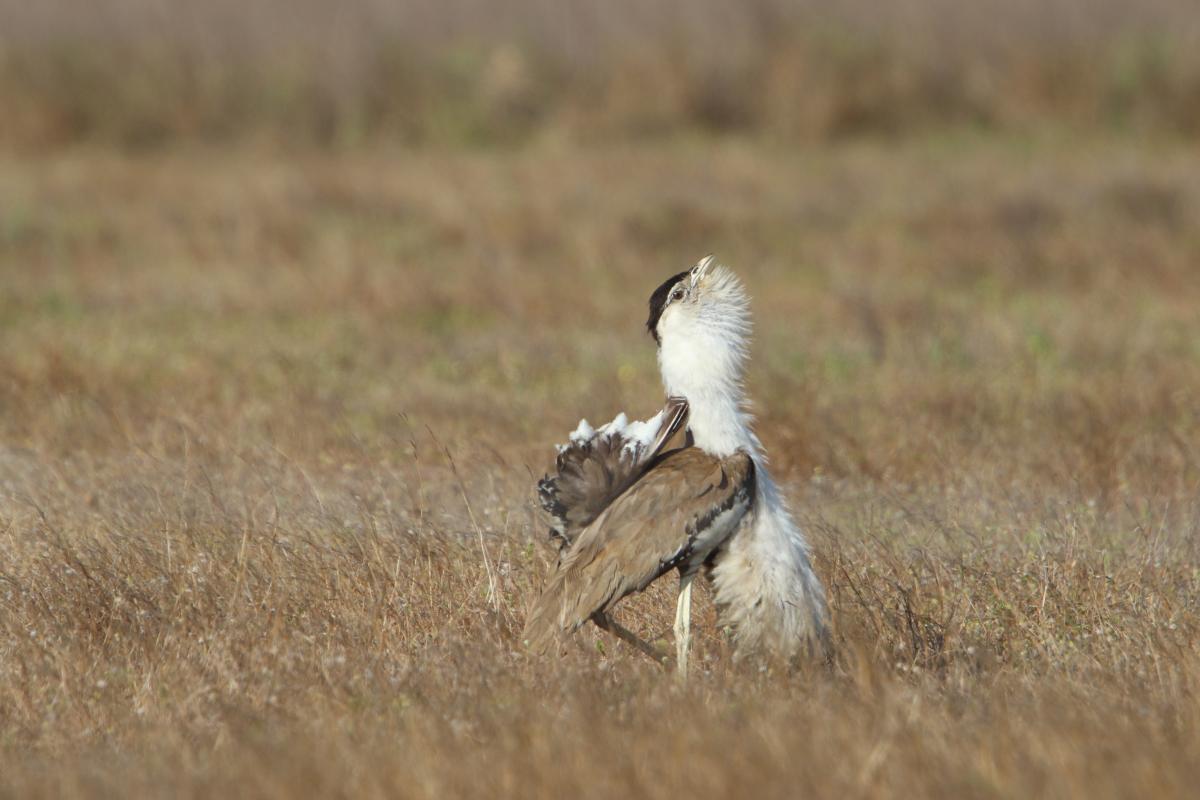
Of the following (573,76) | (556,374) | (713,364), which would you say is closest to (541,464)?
(556,374)

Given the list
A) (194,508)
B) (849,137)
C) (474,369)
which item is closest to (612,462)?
(194,508)

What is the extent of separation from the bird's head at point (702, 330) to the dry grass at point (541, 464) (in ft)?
2.86

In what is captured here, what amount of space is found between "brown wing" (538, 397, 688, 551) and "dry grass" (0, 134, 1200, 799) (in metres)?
0.43

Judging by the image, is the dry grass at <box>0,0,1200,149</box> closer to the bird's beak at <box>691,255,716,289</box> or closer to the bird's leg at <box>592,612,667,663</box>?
the bird's beak at <box>691,255,716,289</box>

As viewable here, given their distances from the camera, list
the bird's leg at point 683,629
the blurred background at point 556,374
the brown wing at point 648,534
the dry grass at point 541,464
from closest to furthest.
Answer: the dry grass at point 541,464 → the blurred background at point 556,374 → the brown wing at point 648,534 → the bird's leg at point 683,629

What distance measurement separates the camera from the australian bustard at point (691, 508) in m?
4.94

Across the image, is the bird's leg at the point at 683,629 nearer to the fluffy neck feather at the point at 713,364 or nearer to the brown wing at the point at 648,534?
the brown wing at the point at 648,534

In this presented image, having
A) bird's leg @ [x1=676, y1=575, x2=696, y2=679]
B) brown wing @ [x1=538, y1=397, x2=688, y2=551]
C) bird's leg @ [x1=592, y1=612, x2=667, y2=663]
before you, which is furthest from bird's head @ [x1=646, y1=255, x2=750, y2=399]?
bird's leg @ [x1=592, y1=612, x2=667, y2=663]

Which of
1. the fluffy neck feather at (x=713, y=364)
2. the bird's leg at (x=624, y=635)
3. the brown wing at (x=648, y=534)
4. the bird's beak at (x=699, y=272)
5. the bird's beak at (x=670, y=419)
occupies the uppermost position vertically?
the bird's beak at (x=699, y=272)

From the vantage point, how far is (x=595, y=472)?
5.26 m

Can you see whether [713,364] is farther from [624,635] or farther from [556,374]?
[556,374]

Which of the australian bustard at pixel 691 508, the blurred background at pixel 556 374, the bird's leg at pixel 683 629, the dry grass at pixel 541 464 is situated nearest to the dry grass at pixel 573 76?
the blurred background at pixel 556 374

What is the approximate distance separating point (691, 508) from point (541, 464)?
3.16m

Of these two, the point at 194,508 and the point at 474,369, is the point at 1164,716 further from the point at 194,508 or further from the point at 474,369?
the point at 474,369
